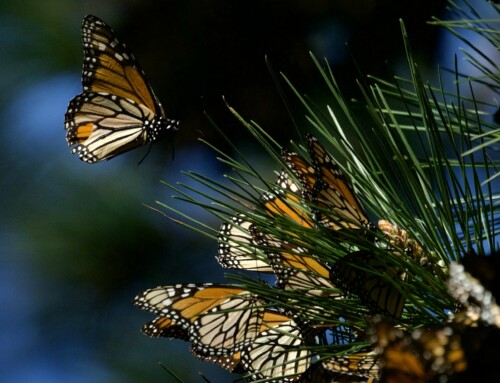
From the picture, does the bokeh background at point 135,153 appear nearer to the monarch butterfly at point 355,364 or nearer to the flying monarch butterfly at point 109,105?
the flying monarch butterfly at point 109,105

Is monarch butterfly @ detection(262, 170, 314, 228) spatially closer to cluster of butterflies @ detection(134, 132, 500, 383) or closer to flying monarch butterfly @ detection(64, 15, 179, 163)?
cluster of butterflies @ detection(134, 132, 500, 383)

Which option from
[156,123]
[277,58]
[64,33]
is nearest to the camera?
[156,123]

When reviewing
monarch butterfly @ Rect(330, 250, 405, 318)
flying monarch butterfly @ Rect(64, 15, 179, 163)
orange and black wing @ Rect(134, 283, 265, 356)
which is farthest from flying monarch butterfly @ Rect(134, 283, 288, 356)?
flying monarch butterfly @ Rect(64, 15, 179, 163)

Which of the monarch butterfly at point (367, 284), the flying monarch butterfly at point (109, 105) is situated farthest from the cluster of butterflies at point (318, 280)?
the flying monarch butterfly at point (109, 105)

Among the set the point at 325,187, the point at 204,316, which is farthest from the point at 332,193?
the point at 204,316

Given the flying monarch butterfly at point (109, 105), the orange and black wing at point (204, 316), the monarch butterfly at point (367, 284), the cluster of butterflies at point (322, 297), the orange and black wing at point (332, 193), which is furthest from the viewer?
the flying monarch butterfly at point (109, 105)

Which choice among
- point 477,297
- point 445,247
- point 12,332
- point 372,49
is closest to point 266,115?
point 372,49

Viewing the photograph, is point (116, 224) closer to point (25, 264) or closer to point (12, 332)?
point (25, 264)

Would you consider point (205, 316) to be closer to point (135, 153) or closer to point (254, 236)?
point (254, 236)
